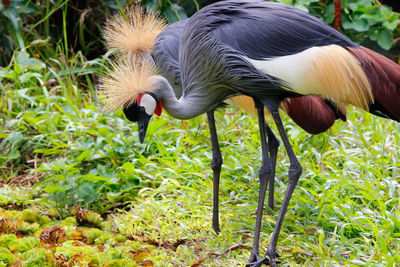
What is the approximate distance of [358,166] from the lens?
345 cm

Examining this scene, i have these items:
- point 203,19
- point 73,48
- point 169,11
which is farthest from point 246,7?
point 73,48

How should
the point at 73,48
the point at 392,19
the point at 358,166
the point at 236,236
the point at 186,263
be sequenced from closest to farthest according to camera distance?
the point at 186,263 < the point at 236,236 < the point at 358,166 < the point at 392,19 < the point at 73,48

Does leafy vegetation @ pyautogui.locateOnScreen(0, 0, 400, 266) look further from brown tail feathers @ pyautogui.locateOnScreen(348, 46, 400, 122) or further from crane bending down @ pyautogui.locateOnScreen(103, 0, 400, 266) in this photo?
brown tail feathers @ pyautogui.locateOnScreen(348, 46, 400, 122)

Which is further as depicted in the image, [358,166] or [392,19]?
[392,19]

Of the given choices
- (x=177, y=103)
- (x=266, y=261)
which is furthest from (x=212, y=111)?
(x=266, y=261)

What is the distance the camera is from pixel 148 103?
2.71 m

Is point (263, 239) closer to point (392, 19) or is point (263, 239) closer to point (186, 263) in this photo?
point (186, 263)

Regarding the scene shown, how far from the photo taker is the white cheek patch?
2.70 metres

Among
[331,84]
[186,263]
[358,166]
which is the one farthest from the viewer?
[358,166]

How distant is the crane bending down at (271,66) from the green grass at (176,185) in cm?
41

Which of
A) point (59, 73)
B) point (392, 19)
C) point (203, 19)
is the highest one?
point (203, 19)

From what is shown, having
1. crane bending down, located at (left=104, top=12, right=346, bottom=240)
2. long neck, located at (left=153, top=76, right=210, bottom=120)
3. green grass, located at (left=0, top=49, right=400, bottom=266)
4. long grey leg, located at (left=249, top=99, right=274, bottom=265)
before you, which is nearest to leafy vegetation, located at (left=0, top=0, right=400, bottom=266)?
green grass, located at (left=0, top=49, right=400, bottom=266)

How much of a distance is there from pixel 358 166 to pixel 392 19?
1935 millimetres

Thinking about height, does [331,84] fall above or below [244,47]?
below
